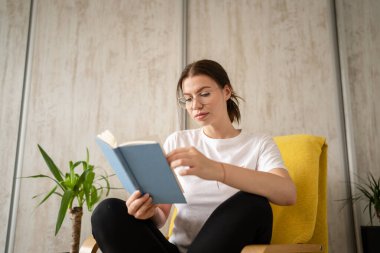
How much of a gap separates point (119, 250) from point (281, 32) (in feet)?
5.90

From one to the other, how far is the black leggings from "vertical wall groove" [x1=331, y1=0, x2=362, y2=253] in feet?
3.82

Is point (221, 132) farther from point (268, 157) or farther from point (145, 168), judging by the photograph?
point (145, 168)

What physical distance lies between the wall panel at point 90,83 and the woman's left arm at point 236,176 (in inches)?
47.4

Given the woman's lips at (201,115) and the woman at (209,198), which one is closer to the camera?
the woman at (209,198)

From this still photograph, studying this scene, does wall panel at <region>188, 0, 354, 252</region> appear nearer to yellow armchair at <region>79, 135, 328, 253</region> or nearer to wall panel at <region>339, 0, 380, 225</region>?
wall panel at <region>339, 0, 380, 225</region>

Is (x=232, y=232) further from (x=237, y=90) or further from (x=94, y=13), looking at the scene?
(x=94, y=13)

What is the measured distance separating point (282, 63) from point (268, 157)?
1121mm

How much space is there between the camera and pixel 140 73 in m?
2.23

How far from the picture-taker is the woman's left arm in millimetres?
870

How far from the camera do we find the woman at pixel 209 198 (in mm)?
880

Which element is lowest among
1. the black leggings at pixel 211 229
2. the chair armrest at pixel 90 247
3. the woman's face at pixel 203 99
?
the chair armrest at pixel 90 247

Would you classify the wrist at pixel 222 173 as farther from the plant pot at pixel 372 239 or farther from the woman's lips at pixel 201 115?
the plant pot at pixel 372 239

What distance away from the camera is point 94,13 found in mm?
2332

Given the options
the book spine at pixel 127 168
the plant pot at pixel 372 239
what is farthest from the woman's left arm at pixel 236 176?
the plant pot at pixel 372 239
